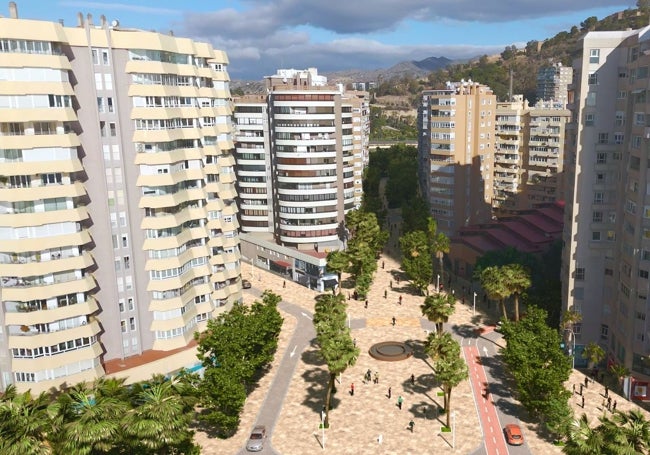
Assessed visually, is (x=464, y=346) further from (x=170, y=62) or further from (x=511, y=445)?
(x=170, y=62)

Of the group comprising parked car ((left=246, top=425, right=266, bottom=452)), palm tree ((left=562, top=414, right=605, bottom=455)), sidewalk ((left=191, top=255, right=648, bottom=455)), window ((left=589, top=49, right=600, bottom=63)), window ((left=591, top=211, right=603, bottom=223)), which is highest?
window ((left=589, top=49, right=600, bottom=63))

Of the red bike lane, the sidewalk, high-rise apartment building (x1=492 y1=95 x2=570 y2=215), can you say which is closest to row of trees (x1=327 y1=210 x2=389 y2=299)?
the sidewalk

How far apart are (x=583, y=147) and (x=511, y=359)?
3219cm

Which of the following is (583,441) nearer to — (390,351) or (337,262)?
(390,351)

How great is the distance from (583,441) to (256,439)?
3449cm

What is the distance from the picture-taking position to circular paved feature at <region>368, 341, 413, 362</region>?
79938 millimetres

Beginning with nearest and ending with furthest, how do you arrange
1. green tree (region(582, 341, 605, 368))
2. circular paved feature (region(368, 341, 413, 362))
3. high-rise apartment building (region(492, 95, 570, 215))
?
green tree (region(582, 341, 605, 368)) < circular paved feature (region(368, 341, 413, 362)) < high-rise apartment building (region(492, 95, 570, 215))

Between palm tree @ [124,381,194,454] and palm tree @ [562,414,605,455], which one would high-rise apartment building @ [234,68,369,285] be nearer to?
palm tree @ [124,381,194,454]

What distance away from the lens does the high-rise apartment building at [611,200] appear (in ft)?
225

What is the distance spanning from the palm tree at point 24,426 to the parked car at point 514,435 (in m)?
45.2

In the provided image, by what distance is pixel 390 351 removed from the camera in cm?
8200

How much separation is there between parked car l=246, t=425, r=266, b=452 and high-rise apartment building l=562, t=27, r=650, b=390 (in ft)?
156

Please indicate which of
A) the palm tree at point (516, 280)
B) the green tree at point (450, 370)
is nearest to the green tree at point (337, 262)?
the palm tree at point (516, 280)

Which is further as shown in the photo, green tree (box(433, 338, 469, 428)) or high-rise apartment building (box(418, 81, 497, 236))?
high-rise apartment building (box(418, 81, 497, 236))
